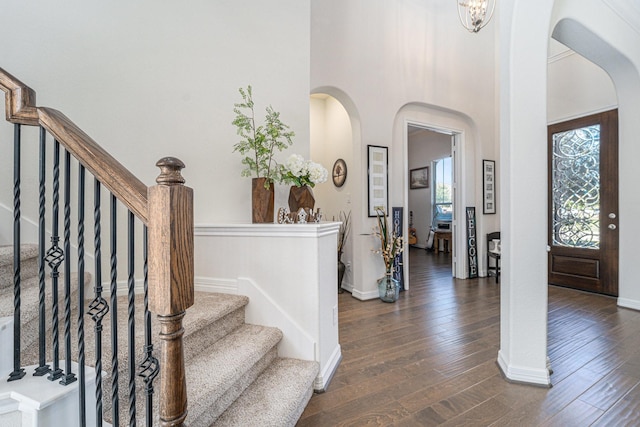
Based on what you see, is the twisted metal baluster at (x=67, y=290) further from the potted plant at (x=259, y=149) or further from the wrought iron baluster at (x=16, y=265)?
the potted plant at (x=259, y=149)

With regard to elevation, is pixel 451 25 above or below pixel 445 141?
above

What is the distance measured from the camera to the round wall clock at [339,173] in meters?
4.47

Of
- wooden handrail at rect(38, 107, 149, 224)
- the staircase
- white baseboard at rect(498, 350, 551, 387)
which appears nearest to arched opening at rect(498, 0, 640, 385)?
white baseboard at rect(498, 350, 551, 387)

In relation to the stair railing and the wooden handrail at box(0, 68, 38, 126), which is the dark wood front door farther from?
the wooden handrail at box(0, 68, 38, 126)

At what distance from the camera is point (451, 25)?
15.8 feet

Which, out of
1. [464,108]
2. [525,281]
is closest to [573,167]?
[464,108]

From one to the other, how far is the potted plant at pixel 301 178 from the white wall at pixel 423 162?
260 inches

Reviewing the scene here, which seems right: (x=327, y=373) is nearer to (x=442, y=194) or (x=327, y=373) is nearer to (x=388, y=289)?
(x=388, y=289)

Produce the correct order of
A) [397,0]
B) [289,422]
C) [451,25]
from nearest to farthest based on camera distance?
[289,422] → [397,0] → [451,25]

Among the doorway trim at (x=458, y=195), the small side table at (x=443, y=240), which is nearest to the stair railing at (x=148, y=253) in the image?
the doorway trim at (x=458, y=195)

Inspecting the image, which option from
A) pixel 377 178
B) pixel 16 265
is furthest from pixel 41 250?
pixel 377 178

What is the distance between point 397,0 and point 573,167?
3417 millimetres

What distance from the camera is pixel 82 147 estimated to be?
94cm

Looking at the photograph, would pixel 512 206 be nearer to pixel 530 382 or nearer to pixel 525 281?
pixel 525 281
